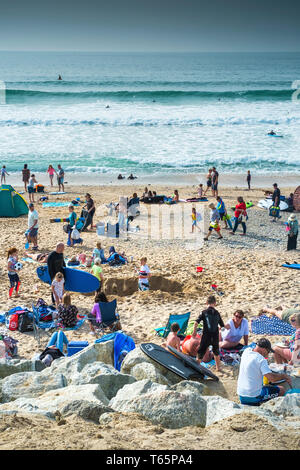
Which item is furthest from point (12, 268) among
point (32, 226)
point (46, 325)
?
point (32, 226)

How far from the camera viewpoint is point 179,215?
16.0m

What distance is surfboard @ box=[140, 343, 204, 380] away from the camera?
580 centimetres

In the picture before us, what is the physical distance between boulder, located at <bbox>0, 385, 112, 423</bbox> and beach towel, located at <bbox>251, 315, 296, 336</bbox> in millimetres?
3791

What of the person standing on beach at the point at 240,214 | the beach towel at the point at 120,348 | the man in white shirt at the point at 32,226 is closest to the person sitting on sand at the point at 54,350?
the beach towel at the point at 120,348

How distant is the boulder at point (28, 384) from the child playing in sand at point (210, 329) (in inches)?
82.4

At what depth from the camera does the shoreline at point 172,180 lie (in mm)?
22111

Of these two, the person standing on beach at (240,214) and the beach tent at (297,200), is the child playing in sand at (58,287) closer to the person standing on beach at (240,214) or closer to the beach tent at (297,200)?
the person standing on beach at (240,214)

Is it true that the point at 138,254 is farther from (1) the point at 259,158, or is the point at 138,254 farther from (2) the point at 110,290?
(1) the point at 259,158

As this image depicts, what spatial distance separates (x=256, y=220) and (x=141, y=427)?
11914 mm

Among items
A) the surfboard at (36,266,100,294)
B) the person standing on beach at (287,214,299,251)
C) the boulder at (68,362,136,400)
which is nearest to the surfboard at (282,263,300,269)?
the person standing on beach at (287,214,299,251)

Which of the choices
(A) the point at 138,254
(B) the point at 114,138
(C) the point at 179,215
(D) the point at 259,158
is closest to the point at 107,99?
(B) the point at 114,138

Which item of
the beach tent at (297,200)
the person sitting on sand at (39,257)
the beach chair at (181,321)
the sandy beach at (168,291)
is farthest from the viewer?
the beach tent at (297,200)

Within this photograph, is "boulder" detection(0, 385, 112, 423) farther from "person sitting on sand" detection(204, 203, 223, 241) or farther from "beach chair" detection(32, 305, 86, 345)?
"person sitting on sand" detection(204, 203, 223, 241)

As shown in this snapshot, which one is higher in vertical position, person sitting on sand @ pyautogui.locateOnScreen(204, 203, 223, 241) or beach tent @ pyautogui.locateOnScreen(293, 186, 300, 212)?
beach tent @ pyautogui.locateOnScreen(293, 186, 300, 212)
